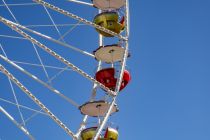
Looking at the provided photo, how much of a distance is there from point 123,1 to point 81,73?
14.0 feet

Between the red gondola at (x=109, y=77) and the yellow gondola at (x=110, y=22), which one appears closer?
the red gondola at (x=109, y=77)

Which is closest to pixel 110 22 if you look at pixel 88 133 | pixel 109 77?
pixel 109 77

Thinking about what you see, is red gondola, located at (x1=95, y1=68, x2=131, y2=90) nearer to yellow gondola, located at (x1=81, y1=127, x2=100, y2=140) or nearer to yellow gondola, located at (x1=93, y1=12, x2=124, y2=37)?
yellow gondola, located at (x1=93, y1=12, x2=124, y2=37)

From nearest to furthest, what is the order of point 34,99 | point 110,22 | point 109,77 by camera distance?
point 34,99, point 109,77, point 110,22

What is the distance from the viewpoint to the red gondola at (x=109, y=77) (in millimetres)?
18031

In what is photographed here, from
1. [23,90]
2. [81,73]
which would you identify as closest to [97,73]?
[81,73]

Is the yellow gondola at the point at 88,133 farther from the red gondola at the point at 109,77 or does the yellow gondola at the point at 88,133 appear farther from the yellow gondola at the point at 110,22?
the yellow gondola at the point at 110,22

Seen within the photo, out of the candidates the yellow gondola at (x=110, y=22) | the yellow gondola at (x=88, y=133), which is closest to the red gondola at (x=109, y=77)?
the yellow gondola at (x=110, y=22)

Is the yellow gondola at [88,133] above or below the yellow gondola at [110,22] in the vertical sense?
below

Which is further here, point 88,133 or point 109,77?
point 109,77

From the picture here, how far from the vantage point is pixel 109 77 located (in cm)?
1817

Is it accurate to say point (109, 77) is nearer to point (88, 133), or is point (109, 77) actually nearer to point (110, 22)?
point (110, 22)

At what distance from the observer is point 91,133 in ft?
51.8

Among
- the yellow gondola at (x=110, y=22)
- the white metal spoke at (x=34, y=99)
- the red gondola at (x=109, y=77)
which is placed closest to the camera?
the white metal spoke at (x=34, y=99)
